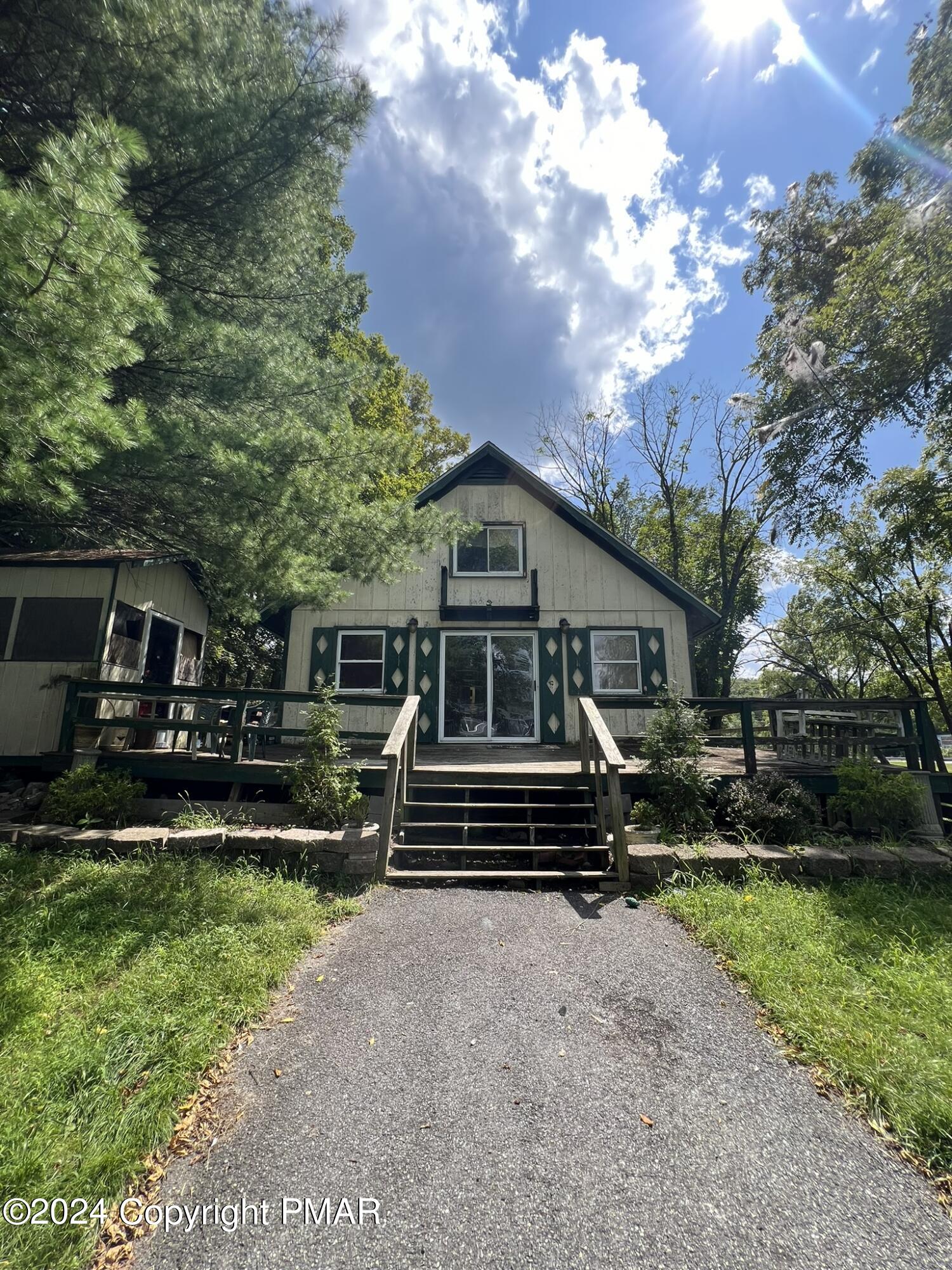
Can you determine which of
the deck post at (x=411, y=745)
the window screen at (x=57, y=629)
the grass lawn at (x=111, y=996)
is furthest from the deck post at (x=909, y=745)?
the window screen at (x=57, y=629)

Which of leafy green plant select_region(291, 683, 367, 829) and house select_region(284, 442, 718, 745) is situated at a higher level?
house select_region(284, 442, 718, 745)

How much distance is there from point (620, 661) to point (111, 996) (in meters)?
9.21

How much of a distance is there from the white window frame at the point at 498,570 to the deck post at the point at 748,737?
553 centimetres

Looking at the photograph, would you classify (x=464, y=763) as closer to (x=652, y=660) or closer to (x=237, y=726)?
(x=237, y=726)

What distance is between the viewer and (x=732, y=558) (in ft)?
72.9

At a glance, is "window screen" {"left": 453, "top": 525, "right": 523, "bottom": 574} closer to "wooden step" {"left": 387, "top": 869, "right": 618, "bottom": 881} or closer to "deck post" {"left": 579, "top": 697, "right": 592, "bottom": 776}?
"deck post" {"left": 579, "top": 697, "right": 592, "bottom": 776}

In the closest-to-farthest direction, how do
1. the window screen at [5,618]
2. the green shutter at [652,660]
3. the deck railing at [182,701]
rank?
the deck railing at [182,701], the window screen at [5,618], the green shutter at [652,660]

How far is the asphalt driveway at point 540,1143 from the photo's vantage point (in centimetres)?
169

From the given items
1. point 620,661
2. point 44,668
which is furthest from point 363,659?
point 620,661

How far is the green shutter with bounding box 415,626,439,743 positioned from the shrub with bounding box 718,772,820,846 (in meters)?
5.63

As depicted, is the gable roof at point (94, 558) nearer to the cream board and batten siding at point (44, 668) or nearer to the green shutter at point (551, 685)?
the cream board and batten siding at point (44, 668)

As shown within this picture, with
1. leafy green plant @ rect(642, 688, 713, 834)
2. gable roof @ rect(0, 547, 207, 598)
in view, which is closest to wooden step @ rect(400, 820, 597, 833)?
leafy green plant @ rect(642, 688, 713, 834)

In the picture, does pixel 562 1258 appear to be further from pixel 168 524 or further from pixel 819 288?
pixel 819 288

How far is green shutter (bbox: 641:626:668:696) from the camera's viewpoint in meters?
10.3
